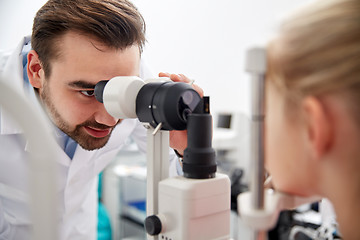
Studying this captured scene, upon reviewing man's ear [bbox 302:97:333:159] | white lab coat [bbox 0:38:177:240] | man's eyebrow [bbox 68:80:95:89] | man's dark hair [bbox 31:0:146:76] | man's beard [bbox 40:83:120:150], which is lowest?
white lab coat [bbox 0:38:177:240]

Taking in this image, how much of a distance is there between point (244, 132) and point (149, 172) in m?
2.53

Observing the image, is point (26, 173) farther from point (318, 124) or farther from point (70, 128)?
point (318, 124)

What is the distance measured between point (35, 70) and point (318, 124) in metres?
0.94

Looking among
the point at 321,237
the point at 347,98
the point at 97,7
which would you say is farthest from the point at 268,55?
the point at 321,237

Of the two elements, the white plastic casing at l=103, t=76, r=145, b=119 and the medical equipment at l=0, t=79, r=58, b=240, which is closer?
the medical equipment at l=0, t=79, r=58, b=240

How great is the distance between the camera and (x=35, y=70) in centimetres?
112

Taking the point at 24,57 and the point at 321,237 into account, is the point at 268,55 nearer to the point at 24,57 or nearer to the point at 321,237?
the point at 24,57

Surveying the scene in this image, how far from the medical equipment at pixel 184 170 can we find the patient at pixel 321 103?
0.44 ft

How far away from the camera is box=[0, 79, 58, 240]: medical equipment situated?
357mm

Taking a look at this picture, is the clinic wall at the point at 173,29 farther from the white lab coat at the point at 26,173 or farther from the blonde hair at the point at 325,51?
the blonde hair at the point at 325,51

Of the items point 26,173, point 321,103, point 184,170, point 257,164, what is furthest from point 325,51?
point 26,173

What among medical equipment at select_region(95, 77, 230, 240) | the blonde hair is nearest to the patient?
the blonde hair

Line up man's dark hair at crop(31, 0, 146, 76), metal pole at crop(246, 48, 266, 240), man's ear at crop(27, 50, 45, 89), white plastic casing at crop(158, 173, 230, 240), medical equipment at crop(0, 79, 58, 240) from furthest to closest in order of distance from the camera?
man's ear at crop(27, 50, 45, 89) < man's dark hair at crop(31, 0, 146, 76) < white plastic casing at crop(158, 173, 230, 240) < metal pole at crop(246, 48, 266, 240) < medical equipment at crop(0, 79, 58, 240)

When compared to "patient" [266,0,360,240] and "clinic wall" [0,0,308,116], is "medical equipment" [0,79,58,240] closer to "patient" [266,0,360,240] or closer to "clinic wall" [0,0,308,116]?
"patient" [266,0,360,240]
